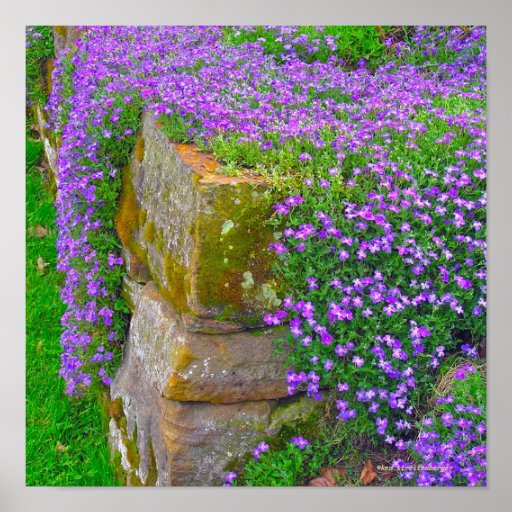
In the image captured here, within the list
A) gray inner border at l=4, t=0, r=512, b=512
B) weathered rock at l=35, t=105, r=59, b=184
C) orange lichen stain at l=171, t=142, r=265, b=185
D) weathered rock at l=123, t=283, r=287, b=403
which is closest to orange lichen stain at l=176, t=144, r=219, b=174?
orange lichen stain at l=171, t=142, r=265, b=185

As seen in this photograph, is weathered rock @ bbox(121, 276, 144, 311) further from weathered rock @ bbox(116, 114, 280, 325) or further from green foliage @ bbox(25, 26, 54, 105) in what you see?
green foliage @ bbox(25, 26, 54, 105)

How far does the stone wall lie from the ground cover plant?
0.27 feet

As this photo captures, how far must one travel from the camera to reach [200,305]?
267cm

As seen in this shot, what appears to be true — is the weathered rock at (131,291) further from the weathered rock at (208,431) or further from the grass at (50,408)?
the weathered rock at (208,431)

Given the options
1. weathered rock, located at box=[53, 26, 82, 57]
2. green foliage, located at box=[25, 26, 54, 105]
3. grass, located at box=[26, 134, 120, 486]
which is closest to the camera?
grass, located at box=[26, 134, 120, 486]

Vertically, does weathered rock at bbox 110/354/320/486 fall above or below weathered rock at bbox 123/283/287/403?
below

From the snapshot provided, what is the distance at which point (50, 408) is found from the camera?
329 cm

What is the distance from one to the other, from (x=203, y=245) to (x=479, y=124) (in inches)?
50.4

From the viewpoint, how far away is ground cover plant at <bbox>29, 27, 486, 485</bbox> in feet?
8.96

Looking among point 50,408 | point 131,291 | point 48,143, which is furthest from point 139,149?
point 50,408

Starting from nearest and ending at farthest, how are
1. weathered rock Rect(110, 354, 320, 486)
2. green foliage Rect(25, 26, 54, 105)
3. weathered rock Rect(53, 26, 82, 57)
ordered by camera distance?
1. weathered rock Rect(110, 354, 320, 486)
2. green foliage Rect(25, 26, 54, 105)
3. weathered rock Rect(53, 26, 82, 57)
